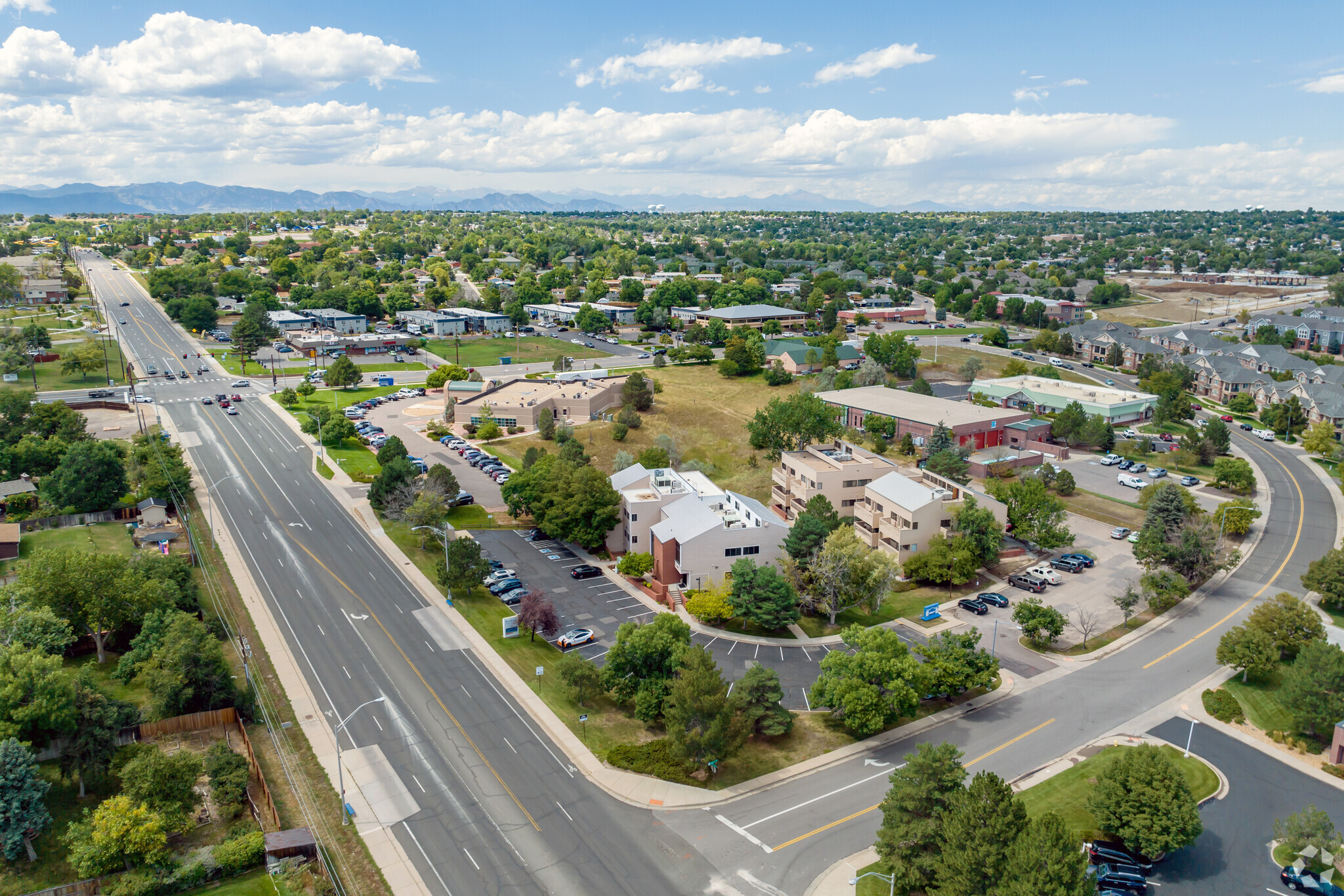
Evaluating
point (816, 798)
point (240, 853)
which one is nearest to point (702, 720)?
point (816, 798)

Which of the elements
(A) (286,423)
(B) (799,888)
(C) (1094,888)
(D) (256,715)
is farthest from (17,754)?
(A) (286,423)

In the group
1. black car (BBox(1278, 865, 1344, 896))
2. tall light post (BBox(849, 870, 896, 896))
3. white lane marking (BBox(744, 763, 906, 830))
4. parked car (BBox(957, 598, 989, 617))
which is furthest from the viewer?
parked car (BBox(957, 598, 989, 617))

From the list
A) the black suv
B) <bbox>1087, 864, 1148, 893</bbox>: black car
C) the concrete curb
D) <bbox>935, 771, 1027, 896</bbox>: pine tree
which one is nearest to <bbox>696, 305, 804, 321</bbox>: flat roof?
the black suv

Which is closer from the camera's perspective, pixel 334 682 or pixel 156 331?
pixel 334 682

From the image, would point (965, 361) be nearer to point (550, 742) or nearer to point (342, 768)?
point (550, 742)

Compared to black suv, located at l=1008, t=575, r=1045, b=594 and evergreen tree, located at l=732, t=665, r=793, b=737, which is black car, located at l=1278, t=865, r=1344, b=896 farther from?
black suv, located at l=1008, t=575, r=1045, b=594

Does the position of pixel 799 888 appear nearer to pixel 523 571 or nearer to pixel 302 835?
pixel 302 835
